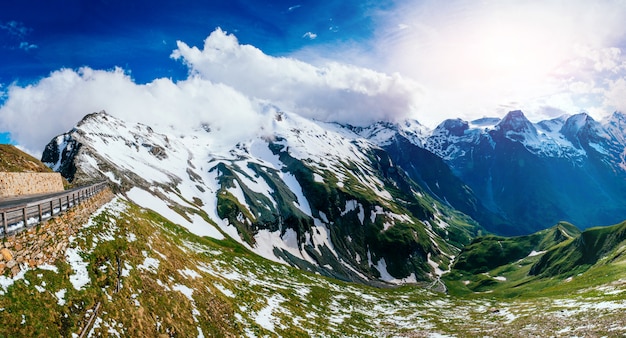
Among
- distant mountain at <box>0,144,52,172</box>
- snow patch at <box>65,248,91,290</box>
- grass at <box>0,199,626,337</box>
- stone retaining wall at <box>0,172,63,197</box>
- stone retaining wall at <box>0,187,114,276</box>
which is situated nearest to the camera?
stone retaining wall at <box>0,187,114,276</box>

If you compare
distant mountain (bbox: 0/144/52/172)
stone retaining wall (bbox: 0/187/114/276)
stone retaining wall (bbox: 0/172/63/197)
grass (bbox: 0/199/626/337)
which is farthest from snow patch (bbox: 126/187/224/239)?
stone retaining wall (bbox: 0/187/114/276)

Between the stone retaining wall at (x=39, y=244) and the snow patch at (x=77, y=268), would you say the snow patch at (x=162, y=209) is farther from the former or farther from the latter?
the snow patch at (x=77, y=268)

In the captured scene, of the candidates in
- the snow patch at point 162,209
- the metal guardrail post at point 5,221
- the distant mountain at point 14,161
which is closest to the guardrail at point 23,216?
the metal guardrail post at point 5,221

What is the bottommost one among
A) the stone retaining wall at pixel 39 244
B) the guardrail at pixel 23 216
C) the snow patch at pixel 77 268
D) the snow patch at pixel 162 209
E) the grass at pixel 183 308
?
the snow patch at pixel 162 209

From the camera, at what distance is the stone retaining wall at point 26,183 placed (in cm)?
4233

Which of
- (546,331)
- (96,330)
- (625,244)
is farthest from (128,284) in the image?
(625,244)

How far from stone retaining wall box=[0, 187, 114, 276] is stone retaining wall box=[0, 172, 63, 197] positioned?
Result: 2570cm

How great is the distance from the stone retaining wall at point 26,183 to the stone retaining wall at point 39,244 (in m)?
25.7

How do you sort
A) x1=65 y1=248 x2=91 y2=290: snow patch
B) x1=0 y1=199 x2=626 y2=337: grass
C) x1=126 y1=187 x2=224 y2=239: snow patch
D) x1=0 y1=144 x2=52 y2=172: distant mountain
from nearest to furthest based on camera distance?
x1=0 y1=199 x2=626 y2=337: grass < x1=65 y1=248 x2=91 y2=290: snow patch < x1=0 y1=144 x2=52 y2=172: distant mountain < x1=126 y1=187 x2=224 y2=239: snow patch

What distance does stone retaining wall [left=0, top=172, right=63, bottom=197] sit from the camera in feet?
139

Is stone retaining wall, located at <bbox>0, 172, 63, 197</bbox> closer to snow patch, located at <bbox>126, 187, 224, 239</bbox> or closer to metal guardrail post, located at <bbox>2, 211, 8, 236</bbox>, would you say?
metal guardrail post, located at <bbox>2, 211, 8, 236</bbox>

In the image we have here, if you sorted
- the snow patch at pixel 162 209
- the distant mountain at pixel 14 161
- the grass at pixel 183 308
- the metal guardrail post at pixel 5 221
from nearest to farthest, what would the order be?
the metal guardrail post at pixel 5 221, the grass at pixel 183 308, the distant mountain at pixel 14 161, the snow patch at pixel 162 209

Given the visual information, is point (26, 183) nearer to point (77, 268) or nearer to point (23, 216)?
point (77, 268)

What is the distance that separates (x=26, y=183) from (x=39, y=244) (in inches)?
1562
